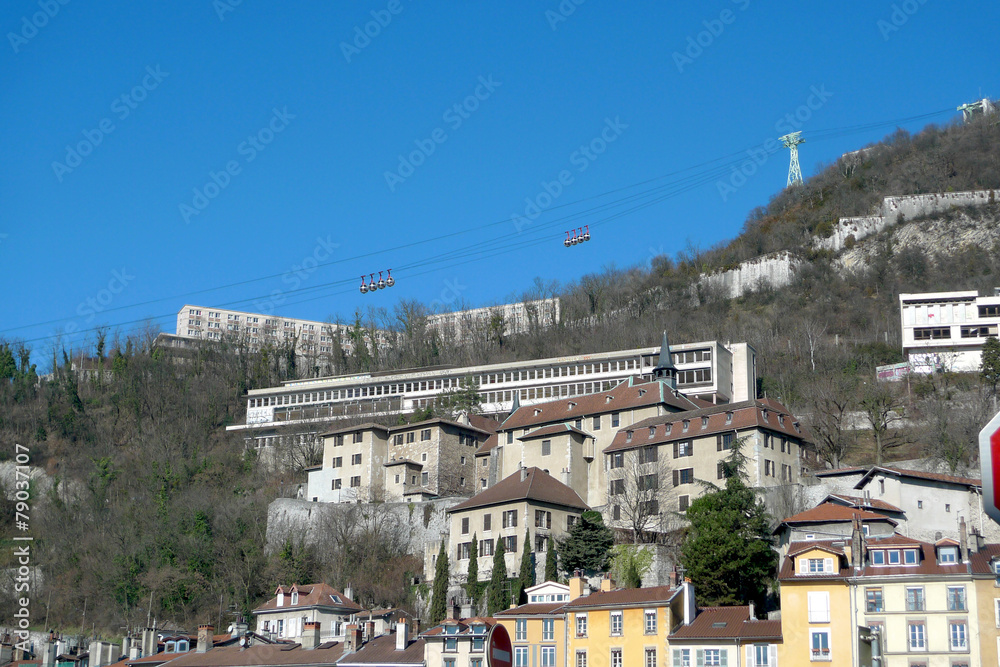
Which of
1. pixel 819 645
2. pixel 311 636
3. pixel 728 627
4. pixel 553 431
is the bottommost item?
pixel 311 636

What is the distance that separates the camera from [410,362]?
108500mm

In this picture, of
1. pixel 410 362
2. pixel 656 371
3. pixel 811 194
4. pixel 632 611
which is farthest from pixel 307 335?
pixel 632 611

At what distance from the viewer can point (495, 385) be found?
92312 mm

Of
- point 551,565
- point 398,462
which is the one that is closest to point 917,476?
point 551,565

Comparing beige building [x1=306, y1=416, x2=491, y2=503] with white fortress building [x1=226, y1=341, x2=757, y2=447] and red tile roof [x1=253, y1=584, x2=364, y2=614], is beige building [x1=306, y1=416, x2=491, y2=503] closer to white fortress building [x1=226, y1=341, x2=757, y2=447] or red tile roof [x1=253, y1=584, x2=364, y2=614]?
white fortress building [x1=226, y1=341, x2=757, y2=447]

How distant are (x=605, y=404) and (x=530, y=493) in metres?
12.8

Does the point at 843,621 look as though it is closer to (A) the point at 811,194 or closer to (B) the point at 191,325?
(A) the point at 811,194

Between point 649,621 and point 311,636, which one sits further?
point 311,636

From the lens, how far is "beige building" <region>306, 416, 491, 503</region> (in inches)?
2901

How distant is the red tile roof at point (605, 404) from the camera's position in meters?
68.8

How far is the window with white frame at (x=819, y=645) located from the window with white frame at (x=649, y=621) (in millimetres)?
5916

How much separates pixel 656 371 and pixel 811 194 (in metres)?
65.1

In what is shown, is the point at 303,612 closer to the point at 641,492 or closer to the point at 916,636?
the point at 641,492

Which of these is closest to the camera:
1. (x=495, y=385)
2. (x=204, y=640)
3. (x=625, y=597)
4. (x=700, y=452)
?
(x=625, y=597)
